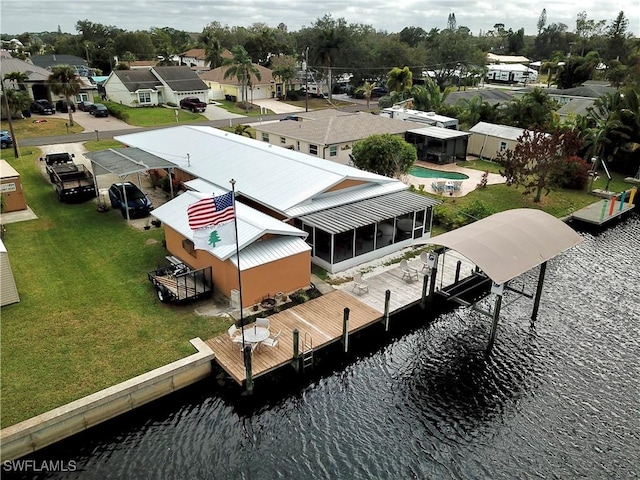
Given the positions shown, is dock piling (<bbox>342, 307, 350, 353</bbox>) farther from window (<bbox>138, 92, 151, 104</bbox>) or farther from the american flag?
window (<bbox>138, 92, 151, 104</bbox>)

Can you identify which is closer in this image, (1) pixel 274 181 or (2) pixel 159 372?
(2) pixel 159 372

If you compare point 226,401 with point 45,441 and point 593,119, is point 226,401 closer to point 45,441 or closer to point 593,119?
point 45,441

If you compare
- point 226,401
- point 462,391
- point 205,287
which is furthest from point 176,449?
point 462,391

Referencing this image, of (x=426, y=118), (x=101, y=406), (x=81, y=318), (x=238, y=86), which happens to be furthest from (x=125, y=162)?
(x=238, y=86)

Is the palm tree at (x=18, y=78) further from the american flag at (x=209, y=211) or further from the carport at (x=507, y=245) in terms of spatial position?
the carport at (x=507, y=245)

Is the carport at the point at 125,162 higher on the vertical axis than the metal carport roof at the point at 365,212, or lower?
higher

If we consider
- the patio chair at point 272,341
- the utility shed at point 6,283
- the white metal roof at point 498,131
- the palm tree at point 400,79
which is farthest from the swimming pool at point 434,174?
the palm tree at point 400,79
